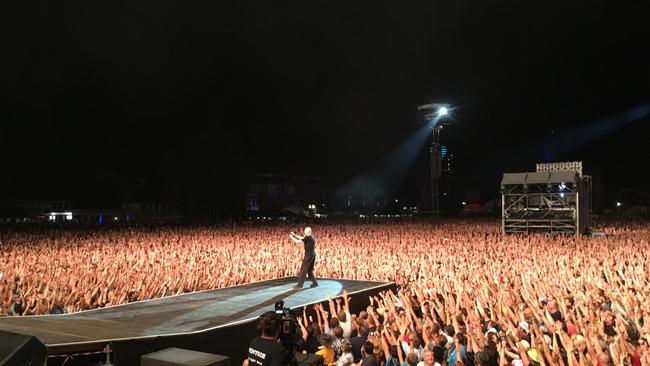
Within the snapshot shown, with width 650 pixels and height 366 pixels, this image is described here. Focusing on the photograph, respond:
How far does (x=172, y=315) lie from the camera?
26.4 ft

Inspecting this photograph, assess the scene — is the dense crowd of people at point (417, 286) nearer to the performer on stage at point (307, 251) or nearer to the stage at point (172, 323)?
the stage at point (172, 323)

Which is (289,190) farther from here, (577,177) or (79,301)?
(79,301)

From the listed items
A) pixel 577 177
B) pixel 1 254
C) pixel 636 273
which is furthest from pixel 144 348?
pixel 577 177

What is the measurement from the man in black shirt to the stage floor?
2831 millimetres

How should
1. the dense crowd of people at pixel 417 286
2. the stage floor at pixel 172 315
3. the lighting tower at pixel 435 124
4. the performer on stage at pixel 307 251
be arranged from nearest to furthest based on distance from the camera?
1. the dense crowd of people at pixel 417 286
2. the stage floor at pixel 172 315
3. the performer on stage at pixel 307 251
4. the lighting tower at pixel 435 124

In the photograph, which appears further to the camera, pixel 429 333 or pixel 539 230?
pixel 539 230

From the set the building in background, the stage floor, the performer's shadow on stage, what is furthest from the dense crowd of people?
the building in background

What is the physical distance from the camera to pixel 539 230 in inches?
890

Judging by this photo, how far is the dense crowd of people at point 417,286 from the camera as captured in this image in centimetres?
565

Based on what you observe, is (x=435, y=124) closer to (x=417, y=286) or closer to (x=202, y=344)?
(x=417, y=286)

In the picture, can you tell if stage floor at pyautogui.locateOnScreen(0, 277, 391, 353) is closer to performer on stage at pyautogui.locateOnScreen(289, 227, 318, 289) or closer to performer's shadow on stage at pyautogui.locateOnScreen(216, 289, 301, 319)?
performer's shadow on stage at pyautogui.locateOnScreen(216, 289, 301, 319)

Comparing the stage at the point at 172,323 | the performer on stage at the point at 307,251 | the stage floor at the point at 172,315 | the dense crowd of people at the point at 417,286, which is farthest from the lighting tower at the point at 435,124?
the stage at the point at 172,323

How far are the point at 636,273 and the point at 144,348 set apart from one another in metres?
8.70

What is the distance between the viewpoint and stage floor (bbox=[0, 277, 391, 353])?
250 inches
